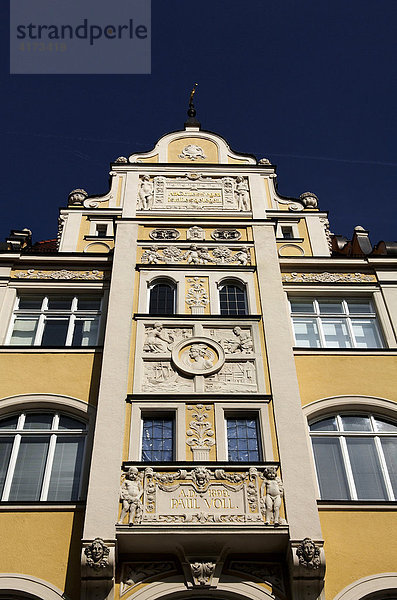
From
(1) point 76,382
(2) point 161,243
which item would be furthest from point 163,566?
(2) point 161,243

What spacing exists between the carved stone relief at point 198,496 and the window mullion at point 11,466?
2.50m

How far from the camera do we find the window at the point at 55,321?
55.2 feet

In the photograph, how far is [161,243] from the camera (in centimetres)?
1895

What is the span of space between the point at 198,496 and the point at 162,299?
20.3 ft

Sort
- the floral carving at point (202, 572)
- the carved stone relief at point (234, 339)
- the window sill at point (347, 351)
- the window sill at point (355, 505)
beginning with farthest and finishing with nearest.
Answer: the window sill at point (347, 351) → the carved stone relief at point (234, 339) → the window sill at point (355, 505) → the floral carving at point (202, 572)

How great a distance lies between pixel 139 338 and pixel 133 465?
3.67 meters

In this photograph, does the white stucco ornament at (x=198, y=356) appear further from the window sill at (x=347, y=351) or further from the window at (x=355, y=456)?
the window at (x=355, y=456)

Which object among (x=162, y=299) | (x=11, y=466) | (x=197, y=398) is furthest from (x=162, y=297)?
(x=11, y=466)

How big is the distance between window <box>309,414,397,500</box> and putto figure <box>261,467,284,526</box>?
134 cm

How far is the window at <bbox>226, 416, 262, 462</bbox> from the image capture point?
13.6 meters

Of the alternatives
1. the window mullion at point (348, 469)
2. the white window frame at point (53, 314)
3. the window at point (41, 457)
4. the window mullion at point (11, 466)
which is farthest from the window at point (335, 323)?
the window mullion at point (11, 466)

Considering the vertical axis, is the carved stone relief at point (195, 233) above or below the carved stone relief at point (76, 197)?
below

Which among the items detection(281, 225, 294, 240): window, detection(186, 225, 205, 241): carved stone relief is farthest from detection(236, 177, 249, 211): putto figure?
detection(186, 225, 205, 241): carved stone relief

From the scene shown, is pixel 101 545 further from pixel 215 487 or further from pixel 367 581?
pixel 367 581
